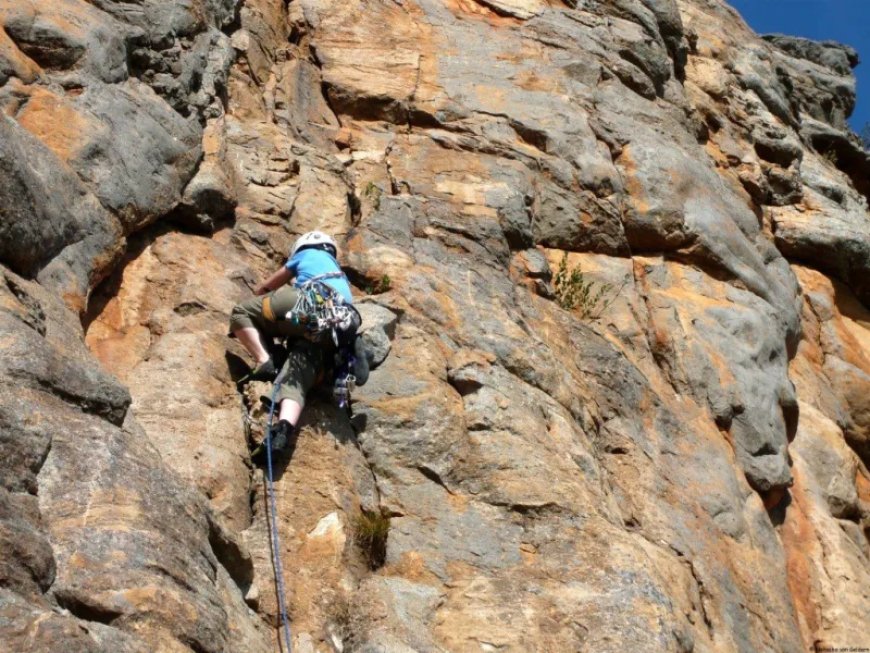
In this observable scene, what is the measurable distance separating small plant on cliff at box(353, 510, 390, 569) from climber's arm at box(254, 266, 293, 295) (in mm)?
2250

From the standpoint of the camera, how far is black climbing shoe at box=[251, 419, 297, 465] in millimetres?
8406

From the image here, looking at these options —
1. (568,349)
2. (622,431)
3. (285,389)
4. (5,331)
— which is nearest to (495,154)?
(568,349)

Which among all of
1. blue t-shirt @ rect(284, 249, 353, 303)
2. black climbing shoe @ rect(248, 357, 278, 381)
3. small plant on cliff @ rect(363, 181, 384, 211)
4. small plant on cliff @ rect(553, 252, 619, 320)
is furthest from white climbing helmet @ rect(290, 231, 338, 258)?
small plant on cliff @ rect(553, 252, 619, 320)

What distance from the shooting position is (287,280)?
9.87 m

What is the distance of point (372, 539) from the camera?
841 cm

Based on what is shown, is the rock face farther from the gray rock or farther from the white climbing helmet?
the white climbing helmet

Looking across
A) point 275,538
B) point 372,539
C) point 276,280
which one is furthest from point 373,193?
point 275,538

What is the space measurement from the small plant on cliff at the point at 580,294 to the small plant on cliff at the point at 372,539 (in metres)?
4.84

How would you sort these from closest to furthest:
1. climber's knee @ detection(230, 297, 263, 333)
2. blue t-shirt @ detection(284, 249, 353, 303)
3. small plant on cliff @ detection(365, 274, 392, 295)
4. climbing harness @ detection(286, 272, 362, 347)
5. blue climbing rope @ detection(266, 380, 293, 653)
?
blue climbing rope @ detection(266, 380, 293, 653) → climbing harness @ detection(286, 272, 362, 347) → climber's knee @ detection(230, 297, 263, 333) → blue t-shirt @ detection(284, 249, 353, 303) → small plant on cliff @ detection(365, 274, 392, 295)

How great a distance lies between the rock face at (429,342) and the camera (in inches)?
273

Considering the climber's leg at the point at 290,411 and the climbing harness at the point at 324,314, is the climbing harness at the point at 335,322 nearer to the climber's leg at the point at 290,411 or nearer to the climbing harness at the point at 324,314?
the climbing harness at the point at 324,314

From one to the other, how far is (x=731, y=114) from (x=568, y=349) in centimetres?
839

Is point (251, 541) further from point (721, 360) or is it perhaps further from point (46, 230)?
point (721, 360)

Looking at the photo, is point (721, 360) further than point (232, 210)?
Yes
